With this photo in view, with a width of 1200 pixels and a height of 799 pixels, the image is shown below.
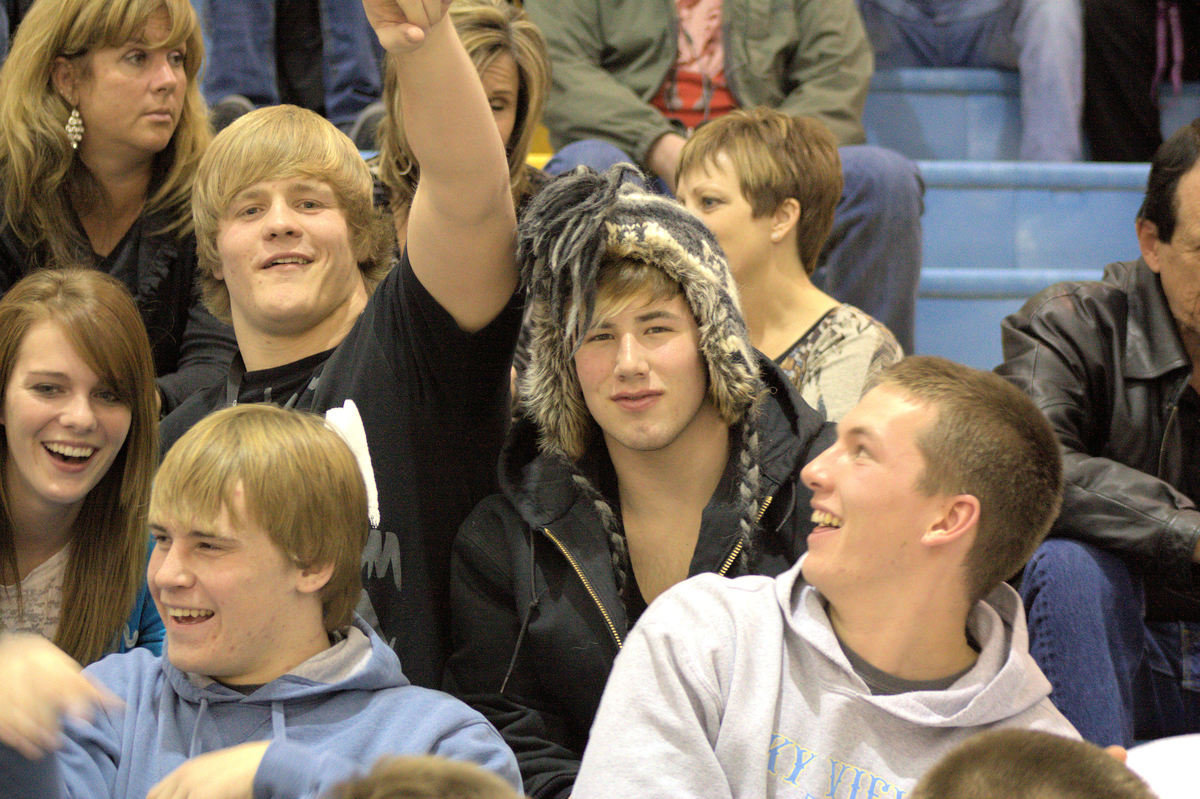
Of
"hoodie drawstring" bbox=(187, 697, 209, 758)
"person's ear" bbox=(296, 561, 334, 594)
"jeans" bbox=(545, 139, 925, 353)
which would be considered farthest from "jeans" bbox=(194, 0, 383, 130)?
"hoodie drawstring" bbox=(187, 697, 209, 758)

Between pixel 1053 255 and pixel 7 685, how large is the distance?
334cm

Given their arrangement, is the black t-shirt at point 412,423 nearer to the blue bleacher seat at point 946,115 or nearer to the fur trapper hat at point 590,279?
the fur trapper hat at point 590,279

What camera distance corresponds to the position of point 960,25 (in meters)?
4.31

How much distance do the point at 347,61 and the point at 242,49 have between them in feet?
0.96

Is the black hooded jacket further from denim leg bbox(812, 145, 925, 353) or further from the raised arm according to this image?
denim leg bbox(812, 145, 925, 353)

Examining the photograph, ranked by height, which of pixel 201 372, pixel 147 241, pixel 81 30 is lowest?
pixel 201 372

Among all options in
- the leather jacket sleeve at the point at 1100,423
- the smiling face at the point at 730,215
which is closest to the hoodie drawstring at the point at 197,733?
the leather jacket sleeve at the point at 1100,423

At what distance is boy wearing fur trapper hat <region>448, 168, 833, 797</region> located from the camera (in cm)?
190

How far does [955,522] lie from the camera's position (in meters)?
1.63

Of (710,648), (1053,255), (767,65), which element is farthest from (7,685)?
(1053,255)

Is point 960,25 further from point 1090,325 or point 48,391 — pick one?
Result: point 48,391

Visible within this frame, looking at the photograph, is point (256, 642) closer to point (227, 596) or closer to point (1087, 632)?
point (227, 596)

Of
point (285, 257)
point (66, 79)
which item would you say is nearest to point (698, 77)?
point (66, 79)

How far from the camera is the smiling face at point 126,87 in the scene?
2.64 meters
